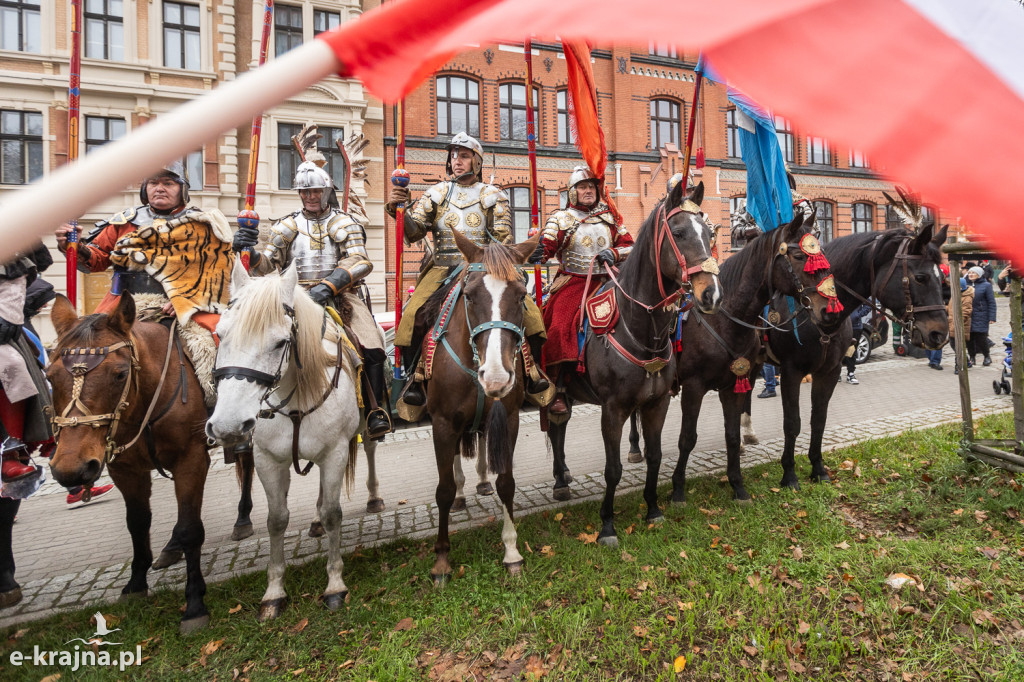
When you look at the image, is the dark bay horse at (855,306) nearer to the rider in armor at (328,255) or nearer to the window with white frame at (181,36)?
the rider in armor at (328,255)

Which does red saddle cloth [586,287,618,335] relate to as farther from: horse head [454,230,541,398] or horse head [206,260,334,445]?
horse head [206,260,334,445]

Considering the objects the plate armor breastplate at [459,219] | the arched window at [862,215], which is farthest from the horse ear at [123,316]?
the arched window at [862,215]

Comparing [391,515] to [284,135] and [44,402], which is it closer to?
[44,402]

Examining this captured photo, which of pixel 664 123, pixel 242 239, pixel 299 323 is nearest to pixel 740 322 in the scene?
pixel 299 323

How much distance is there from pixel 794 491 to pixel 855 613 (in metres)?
2.10

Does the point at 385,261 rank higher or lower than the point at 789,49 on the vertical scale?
higher

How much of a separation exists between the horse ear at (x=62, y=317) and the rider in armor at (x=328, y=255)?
4.77ft

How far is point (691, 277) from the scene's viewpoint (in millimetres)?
3906

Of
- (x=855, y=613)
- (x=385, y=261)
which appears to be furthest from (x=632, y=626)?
(x=385, y=261)

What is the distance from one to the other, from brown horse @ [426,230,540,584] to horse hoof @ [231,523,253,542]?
7.27 ft

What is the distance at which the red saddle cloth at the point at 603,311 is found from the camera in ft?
14.7

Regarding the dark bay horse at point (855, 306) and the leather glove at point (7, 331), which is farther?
the dark bay horse at point (855, 306)

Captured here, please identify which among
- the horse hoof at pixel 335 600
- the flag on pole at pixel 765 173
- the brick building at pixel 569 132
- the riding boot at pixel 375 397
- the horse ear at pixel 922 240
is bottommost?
the horse hoof at pixel 335 600

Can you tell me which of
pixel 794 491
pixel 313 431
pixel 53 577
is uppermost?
pixel 313 431
